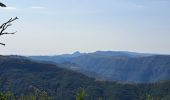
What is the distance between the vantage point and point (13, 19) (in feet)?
48.8

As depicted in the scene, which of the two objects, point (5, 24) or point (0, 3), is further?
point (5, 24)

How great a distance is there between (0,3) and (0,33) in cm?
130

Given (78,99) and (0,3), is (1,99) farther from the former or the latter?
(78,99)

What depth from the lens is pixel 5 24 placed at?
1543 cm

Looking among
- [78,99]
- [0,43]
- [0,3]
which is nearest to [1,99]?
[0,43]

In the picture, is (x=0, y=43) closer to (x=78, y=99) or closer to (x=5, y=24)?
(x=5, y=24)

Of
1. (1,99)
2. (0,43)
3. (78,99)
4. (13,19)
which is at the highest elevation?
(13,19)

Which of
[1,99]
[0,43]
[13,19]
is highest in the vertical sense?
[13,19]

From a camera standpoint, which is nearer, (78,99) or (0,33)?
(0,33)

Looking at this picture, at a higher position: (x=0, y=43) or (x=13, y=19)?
(x=13, y=19)

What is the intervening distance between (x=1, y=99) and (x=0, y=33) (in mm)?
3439

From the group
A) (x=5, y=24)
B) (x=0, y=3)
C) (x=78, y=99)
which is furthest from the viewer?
(x=78, y=99)

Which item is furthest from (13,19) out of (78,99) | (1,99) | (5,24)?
(78,99)

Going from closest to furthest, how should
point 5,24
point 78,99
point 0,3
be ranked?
point 0,3 → point 5,24 → point 78,99
